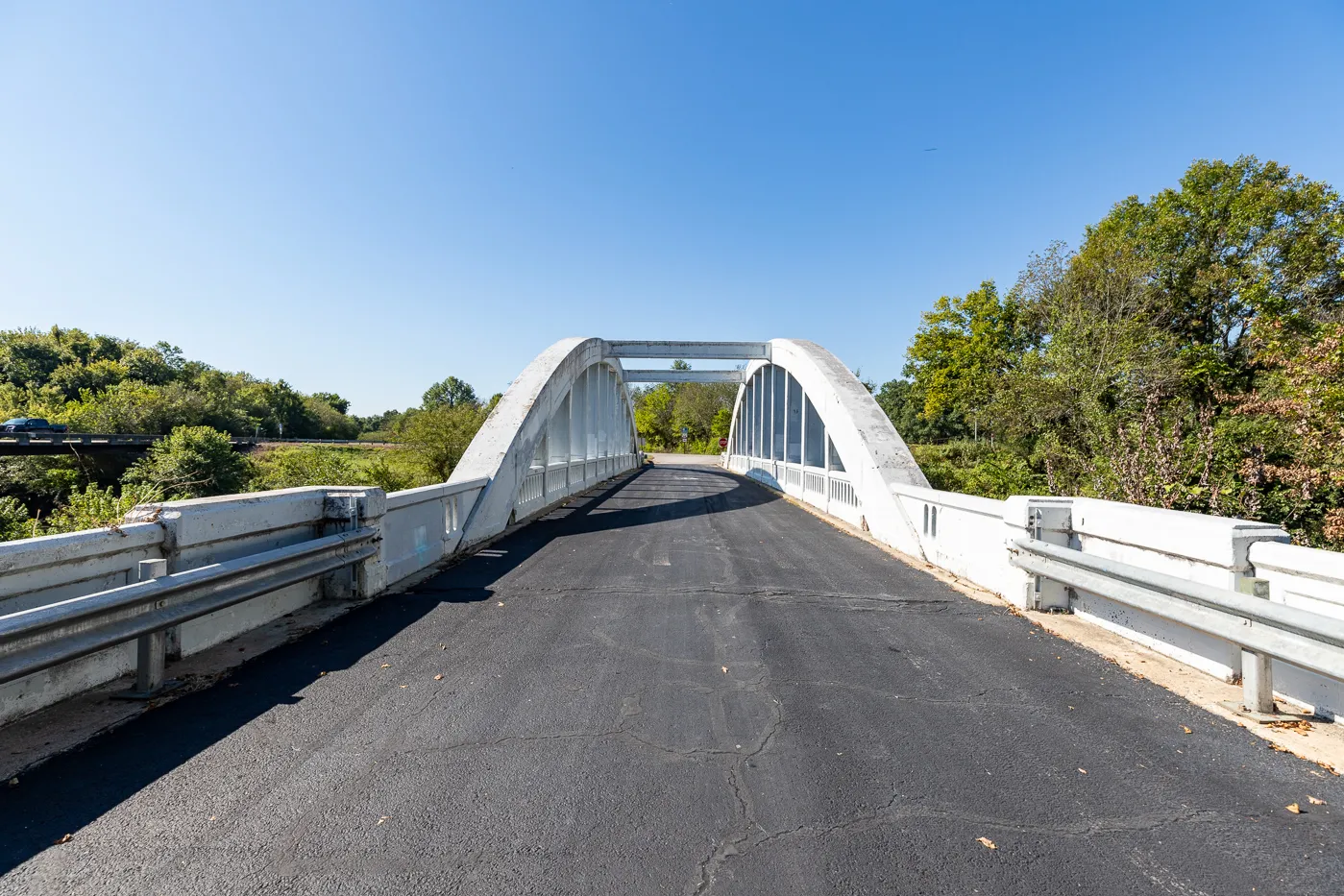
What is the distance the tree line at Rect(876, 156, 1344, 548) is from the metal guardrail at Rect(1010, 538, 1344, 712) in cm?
565

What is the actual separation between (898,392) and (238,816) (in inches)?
2734

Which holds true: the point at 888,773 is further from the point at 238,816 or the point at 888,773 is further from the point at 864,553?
the point at 864,553

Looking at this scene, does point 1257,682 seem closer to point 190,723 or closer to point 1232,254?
point 190,723

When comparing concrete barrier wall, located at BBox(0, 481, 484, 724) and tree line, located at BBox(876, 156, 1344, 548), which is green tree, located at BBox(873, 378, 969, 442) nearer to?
tree line, located at BBox(876, 156, 1344, 548)

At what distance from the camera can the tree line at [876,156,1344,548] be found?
361 inches

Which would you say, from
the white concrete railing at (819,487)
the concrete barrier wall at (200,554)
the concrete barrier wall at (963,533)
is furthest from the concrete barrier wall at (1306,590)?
the white concrete railing at (819,487)

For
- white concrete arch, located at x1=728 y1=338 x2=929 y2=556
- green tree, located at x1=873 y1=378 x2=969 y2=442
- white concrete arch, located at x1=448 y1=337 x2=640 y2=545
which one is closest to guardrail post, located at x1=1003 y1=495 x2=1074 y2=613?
white concrete arch, located at x1=728 y1=338 x2=929 y2=556

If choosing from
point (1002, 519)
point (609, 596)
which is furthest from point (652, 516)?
point (1002, 519)

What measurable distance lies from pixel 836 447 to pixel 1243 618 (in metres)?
8.92

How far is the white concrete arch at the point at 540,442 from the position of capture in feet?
30.2

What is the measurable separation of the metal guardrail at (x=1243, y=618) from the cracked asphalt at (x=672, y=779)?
0.41 metres

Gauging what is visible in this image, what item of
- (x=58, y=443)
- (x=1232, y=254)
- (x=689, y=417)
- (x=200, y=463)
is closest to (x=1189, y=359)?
(x=1232, y=254)

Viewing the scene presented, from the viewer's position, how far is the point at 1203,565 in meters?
3.91

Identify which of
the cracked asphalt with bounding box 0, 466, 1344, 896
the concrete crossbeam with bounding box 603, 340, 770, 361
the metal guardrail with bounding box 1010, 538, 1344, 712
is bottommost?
the cracked asphalt with bounding box 0, 466, 1344, 896
